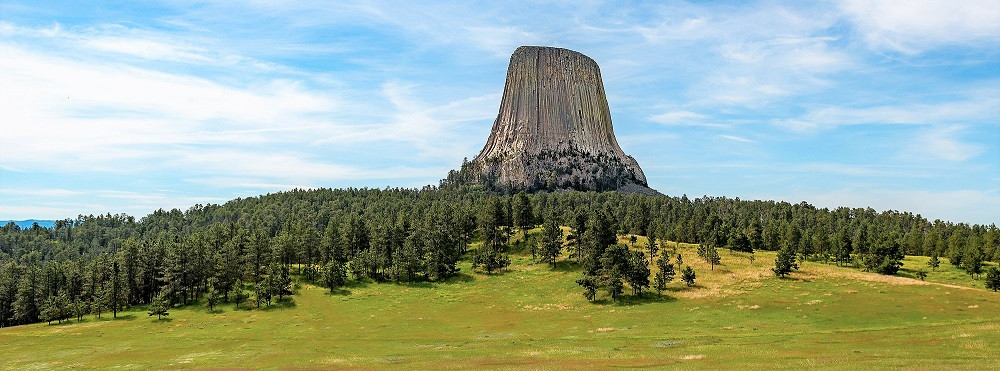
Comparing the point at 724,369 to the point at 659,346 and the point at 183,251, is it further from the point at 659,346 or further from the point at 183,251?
the point at 183,251

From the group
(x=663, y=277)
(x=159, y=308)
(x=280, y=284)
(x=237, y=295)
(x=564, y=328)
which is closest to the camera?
(x=564, y=328)

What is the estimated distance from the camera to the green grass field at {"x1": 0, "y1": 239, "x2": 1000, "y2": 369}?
185 ft

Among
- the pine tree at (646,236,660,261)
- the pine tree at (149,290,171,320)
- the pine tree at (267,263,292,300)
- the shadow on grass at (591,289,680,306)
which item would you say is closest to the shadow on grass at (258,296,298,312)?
the pine tree at (267,263,292,300)

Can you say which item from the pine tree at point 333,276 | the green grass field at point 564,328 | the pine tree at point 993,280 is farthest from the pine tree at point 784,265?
the pine tree at point 333,276

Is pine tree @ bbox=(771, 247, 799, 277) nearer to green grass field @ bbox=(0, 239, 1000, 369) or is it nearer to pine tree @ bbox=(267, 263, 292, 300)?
green grass field @ bbox=(0, 239, 1000, 369)

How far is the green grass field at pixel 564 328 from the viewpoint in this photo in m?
56.3

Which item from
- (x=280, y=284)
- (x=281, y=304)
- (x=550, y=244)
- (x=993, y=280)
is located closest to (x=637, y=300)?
(x=550, y=244)

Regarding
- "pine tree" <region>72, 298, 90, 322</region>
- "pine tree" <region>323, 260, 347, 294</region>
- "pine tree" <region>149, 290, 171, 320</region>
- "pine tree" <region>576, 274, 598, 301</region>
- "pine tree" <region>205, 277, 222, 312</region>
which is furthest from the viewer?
"pine tree" <region>323, 260, 347, 294</region>

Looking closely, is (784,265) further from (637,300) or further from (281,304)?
(281,304)

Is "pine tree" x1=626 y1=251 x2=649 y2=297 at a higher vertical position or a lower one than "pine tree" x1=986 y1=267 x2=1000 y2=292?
lower

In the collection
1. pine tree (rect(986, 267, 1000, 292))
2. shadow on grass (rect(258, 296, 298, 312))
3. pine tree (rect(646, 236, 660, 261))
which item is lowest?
shadow on grass (rect(258, 296, 298, 312))

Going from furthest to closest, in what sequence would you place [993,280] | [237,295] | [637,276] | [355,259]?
[355,259] < [237,295] < [637,276] < [993,280]

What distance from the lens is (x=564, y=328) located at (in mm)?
85500

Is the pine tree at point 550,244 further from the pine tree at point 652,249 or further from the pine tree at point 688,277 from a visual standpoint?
the pine tree at point 688,277
